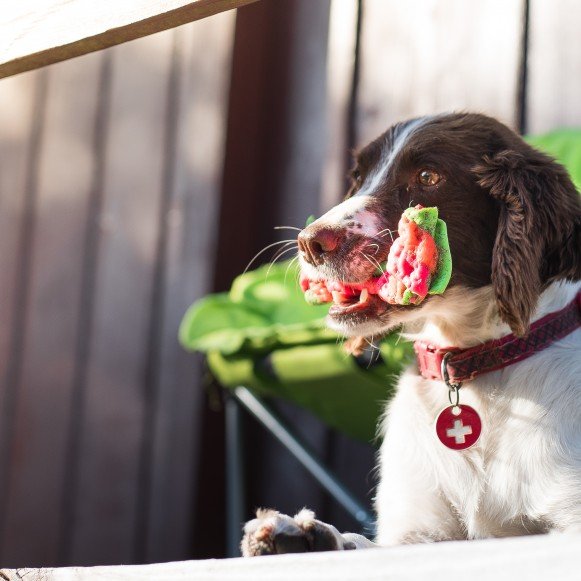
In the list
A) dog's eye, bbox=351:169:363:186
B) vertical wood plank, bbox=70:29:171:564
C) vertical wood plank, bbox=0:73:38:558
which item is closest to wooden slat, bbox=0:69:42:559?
vertical wood plank, bbox=0:73:38:558

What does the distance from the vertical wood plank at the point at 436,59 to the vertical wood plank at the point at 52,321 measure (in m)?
1.03

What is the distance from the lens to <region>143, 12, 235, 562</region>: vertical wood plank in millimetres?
3434

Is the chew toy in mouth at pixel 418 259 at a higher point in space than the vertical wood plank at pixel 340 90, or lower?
lower

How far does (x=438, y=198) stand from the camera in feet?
6.17

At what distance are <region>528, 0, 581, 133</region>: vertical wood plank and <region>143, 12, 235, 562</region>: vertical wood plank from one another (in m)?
1.11

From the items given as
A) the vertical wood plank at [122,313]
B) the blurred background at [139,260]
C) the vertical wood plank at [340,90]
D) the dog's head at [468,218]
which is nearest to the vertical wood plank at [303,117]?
the blurred background at [139,260]

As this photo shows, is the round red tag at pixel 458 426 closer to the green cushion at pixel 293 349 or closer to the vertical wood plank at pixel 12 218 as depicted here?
the green cushion at pixel 293 349

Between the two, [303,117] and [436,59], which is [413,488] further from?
[303,117]

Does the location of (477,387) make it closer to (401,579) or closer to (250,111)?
(401,579)

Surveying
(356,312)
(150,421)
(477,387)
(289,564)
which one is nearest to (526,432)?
(477,387)

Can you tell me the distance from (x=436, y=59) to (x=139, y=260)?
1.27m

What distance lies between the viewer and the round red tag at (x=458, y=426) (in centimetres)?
177

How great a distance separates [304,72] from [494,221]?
203cm

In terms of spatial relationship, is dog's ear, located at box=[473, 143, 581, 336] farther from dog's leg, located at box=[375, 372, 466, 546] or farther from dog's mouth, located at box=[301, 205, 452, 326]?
dog's leg, located at box=[375, 372, 466, 546]
